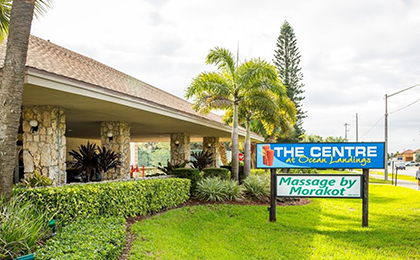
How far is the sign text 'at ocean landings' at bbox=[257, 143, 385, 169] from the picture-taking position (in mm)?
9789

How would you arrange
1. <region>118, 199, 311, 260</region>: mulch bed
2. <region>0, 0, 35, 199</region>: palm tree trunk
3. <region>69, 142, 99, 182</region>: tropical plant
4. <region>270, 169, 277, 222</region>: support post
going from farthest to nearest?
<region>69, 142, 99, 182</region>: tropical plant, <region>270, 169, 277, 222</region>: support post, <region>118, 199, 311, 260</region>: mulch bed, <region>0, 0, 35, 199</region>: palm tree trunk

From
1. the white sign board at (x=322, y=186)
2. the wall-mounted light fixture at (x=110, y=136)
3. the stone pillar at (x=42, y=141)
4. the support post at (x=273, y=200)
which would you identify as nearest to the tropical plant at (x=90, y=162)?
the stone pillar at (x=42, y=141)

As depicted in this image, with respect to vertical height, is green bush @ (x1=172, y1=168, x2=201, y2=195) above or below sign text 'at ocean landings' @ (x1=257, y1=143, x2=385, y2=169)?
below

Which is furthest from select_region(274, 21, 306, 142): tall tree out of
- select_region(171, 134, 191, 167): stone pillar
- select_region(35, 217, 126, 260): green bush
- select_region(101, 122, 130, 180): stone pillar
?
select_region(35, 217, 126, 260): green bush

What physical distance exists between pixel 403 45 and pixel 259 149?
922cm

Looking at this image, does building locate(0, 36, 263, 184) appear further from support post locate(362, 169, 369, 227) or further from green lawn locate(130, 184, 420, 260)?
support post locate(362, 169, 369, 227)

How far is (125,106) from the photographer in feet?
32.4

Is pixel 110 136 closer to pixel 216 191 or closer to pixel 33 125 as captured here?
pixel 33 125

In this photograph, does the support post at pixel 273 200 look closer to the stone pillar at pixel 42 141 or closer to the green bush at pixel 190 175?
the green bush at pixel 190 175

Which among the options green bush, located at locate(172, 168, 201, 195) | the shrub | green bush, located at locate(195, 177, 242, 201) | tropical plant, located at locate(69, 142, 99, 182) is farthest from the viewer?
the shrub

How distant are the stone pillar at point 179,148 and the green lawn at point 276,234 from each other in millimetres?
8110

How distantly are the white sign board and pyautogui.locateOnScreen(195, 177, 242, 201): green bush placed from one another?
9.67ft

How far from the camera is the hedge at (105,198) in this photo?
21.8 feet

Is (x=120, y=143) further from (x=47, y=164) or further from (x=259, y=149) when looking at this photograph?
(x=259, y=149)
